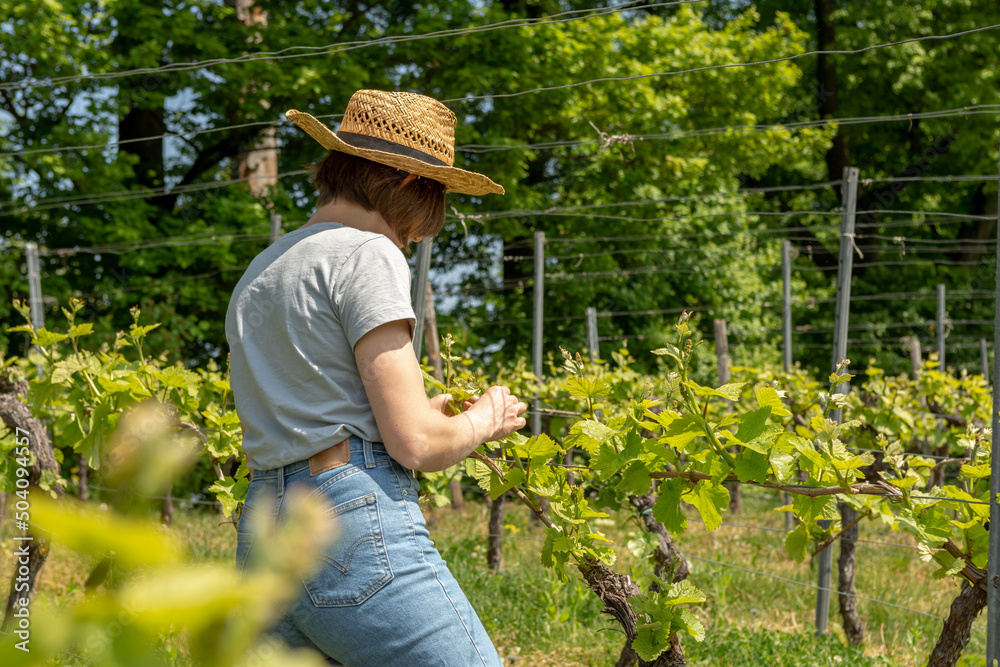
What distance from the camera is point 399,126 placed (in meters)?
1.51

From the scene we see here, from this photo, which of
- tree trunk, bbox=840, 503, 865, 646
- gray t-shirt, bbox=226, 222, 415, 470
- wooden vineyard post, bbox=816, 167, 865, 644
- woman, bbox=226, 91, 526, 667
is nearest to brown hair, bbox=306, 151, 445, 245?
woman, bbox=226, 91, 526, 667

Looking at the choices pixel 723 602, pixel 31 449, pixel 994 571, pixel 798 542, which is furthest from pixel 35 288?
pixel 994 571

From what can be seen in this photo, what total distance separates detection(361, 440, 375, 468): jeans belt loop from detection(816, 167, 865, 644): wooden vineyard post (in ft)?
10.7

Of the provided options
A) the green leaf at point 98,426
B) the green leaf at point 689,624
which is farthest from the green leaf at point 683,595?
the green leaf at point 98,426

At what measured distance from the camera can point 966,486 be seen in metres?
2.71

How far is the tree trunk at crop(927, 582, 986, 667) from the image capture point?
8.74ft

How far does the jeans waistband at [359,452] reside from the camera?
4.14 feet

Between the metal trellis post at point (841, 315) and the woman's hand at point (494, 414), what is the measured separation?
107 inches

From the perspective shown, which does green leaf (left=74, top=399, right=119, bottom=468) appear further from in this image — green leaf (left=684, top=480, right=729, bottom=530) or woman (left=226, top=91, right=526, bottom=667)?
green leaf (left=684, top=480, right=729, bottom=530)

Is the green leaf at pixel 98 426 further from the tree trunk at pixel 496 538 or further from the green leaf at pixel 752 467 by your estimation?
the tree trunk at pixel 496 538

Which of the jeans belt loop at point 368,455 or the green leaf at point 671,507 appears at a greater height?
the jeans belt loop at point 368,455

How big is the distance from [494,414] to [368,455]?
0.83ft

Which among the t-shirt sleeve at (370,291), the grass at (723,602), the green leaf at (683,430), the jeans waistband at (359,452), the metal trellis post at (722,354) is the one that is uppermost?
the t-shirt sleeve at (370,291)

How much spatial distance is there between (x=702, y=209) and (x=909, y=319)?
4.51m
